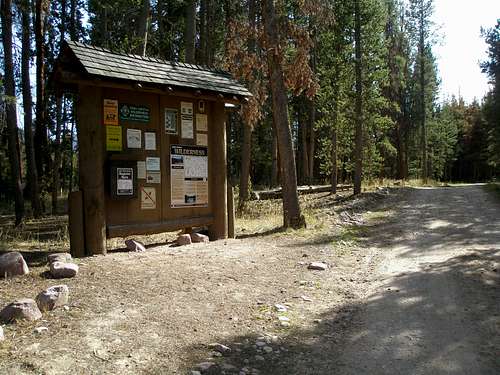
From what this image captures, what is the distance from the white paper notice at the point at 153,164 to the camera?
8.84 meters

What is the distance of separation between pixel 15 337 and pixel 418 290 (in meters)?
4.93

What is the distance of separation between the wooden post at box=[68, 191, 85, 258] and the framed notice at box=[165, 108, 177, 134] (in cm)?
214

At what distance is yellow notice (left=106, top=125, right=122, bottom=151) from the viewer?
832cm

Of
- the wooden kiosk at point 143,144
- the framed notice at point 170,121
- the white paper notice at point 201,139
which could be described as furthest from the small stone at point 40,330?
the white paper notice at point 201,139

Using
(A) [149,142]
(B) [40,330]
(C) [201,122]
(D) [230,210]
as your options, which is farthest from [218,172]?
(B) [40,330]

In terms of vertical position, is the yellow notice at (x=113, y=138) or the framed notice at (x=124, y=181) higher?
the yellow notice at (x=113, y=138)

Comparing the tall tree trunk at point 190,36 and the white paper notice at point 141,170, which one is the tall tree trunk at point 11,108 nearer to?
the tall tree trunk at point 190,36

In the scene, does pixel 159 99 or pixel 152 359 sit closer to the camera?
pixel 152 359

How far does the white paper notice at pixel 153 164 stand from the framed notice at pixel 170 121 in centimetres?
62

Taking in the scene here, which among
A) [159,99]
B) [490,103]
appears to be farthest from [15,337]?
[490,103]

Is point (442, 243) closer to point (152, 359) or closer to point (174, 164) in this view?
point (174, 164)

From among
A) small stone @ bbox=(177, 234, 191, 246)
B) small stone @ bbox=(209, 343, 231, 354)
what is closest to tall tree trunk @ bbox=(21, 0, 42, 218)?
small stone @ bbox=(177, 234, 191, 246)

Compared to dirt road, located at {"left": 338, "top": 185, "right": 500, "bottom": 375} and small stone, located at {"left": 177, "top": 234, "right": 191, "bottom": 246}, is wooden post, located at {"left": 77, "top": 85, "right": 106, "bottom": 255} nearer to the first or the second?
small stone, located at {"left": 177, "top": 234, "right": 191, "bottom": 246}

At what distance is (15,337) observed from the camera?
4.30m
